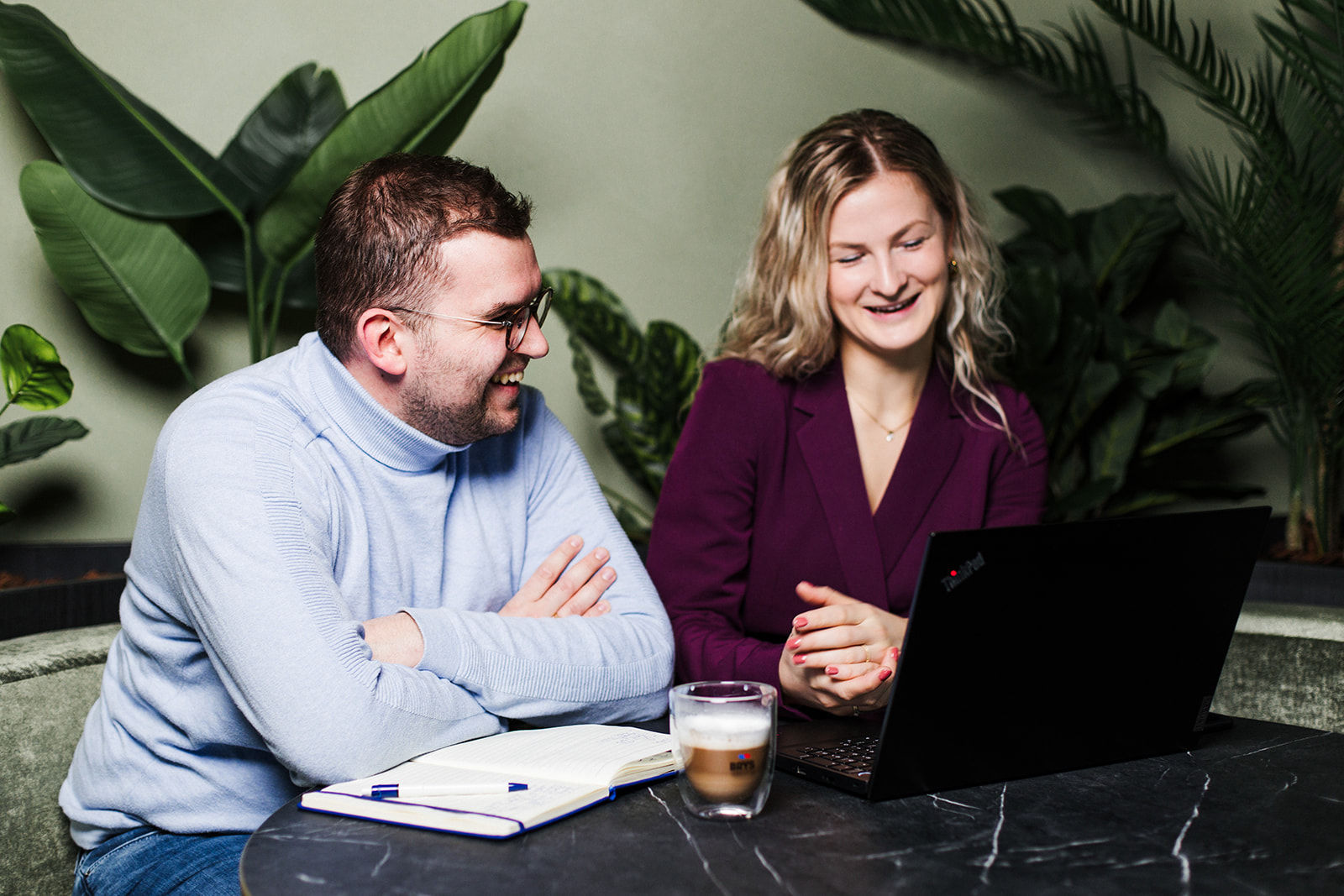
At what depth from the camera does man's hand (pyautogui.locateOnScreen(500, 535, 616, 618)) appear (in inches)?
57.0

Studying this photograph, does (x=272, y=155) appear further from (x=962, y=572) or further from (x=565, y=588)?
(x=962, y=572)

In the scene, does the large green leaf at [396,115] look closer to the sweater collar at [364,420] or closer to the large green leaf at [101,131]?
the large green leaf at [101,131]

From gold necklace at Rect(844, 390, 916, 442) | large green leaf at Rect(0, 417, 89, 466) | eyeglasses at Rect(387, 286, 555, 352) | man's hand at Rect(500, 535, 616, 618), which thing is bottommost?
large green leaf at Rect(0, 417, 89, 466)

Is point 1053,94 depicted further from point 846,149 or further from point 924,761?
point 924,761

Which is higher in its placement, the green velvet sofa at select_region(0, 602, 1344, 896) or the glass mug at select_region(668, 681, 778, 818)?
the glass mug at select_region(668, 681, 778, 818)

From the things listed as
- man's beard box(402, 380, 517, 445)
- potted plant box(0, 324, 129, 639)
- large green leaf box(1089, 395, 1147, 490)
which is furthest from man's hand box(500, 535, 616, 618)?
large green leaf box(1089, 395, 1147, 490)

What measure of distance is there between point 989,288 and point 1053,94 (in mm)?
1926

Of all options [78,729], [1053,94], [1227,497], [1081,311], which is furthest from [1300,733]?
[1053,94]

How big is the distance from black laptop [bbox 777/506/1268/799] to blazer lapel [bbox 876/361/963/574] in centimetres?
68

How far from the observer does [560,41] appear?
114 inches

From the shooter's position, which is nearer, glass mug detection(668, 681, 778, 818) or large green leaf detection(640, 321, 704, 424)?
glass mug detection(668, 681, 778, 818)

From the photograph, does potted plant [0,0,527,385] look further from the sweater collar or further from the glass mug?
the glass mug

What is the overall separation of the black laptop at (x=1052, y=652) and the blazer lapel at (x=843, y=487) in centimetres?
62

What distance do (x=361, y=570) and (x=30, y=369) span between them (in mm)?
883
